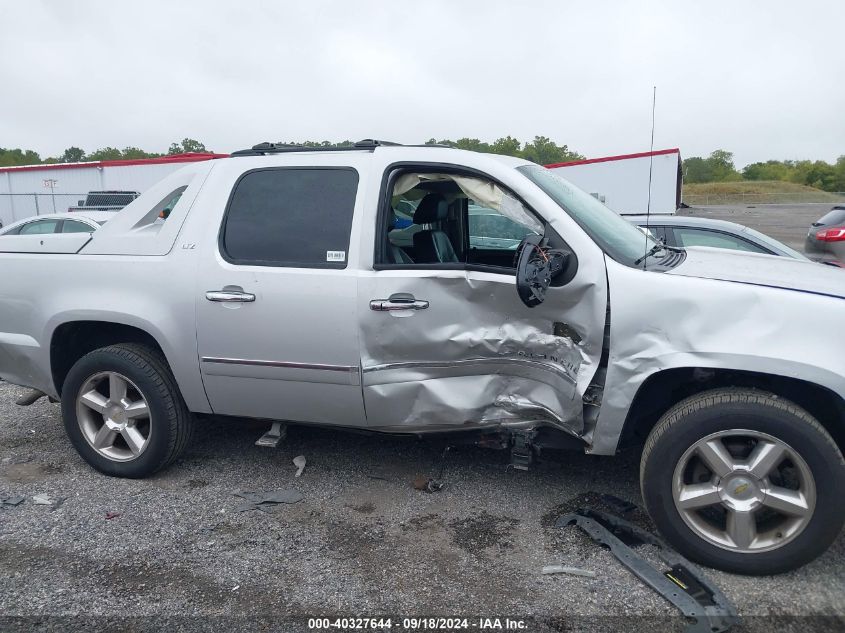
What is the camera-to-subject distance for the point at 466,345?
11.4 feet

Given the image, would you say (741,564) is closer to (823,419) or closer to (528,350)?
(823,419)

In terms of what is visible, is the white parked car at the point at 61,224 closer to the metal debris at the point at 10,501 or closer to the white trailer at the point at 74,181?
the metal debris at the point at 10,501

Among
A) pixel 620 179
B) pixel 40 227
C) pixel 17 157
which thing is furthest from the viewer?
pixel 17 157

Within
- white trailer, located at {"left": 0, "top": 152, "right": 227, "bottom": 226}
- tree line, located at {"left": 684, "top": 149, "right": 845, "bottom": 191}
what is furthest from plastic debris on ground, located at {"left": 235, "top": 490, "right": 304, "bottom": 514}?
tree line, located at {"left": 684, "top": 149, "right": 845, "bottom": 191}

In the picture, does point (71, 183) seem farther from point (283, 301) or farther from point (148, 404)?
point (283, 301)

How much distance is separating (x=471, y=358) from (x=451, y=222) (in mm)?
1373

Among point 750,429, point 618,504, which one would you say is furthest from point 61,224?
point 750,429

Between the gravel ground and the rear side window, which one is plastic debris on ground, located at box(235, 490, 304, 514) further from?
the rear side window

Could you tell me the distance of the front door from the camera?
11.1 feet

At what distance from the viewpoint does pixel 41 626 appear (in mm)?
2791

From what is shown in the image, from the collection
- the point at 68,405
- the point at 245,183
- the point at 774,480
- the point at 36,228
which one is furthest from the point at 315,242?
the point at 36,228

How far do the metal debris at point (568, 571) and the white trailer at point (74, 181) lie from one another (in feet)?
67.4

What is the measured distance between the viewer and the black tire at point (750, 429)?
2.88 meters

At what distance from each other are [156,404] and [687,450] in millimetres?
2938
